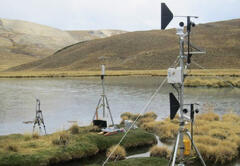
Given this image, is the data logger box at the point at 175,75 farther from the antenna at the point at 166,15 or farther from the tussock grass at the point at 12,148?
the tussock grass at the point at 12,148

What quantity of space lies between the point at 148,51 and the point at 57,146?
3687 inches

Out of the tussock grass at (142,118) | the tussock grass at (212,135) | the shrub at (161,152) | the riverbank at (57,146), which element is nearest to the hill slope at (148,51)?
the tussock grass at (142,118)

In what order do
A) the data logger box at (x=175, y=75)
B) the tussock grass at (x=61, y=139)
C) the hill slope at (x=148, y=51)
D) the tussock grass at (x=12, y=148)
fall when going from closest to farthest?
1. the data logger box at (x=175, y=75)
2. the tussock grass at (x=12, y=148)
3. the tussock grass at (x=61, y=139)
4. the hill slope at (x=148, y=51)

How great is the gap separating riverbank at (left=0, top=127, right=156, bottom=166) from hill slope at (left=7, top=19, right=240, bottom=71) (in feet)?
238

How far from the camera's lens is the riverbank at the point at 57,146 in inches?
435

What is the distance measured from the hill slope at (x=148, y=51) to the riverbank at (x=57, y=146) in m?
72.5

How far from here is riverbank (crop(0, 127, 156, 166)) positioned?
11055 millimetres

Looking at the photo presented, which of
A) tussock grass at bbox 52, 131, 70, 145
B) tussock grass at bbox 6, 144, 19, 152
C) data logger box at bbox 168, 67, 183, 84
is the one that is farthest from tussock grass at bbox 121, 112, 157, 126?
data logger box at bbox 168, 67, 183, 84

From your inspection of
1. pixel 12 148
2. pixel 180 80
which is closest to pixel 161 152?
pixel 12 148

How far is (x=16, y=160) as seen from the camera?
10.9 meters

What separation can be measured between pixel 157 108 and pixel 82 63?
8795 cm

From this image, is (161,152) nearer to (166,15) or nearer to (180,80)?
(180,80)

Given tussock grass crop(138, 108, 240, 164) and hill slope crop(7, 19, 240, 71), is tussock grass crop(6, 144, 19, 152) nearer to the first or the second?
tussock grass crop(138, 108, 240, 164)

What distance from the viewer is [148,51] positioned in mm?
104375
